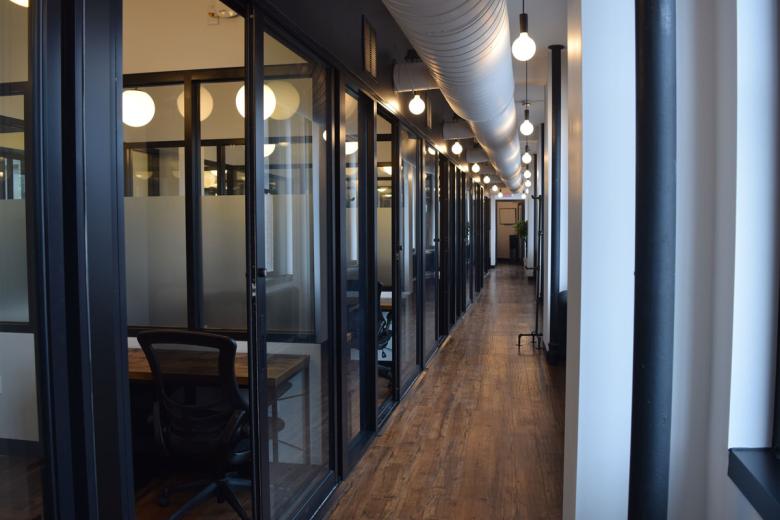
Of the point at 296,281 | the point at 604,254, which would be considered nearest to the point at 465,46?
the point at 296,281

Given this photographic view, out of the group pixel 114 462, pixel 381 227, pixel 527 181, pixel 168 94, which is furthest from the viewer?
pixel 527 181

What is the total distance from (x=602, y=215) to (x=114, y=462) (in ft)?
5.16

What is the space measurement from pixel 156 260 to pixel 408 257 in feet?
7.63

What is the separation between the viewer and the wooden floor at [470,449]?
3039mm

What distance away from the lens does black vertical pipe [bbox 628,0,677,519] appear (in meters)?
0.80

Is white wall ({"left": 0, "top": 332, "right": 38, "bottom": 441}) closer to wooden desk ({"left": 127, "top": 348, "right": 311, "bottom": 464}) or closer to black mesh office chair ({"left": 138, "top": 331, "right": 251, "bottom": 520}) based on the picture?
wooden desk ({"left": 127, "top": 348, "right": 311, "bottom": 464})

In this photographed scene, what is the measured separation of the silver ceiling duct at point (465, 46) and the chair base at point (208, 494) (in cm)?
252

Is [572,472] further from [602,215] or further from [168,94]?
[168,94]

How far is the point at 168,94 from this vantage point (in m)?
4.08

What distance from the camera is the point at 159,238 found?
13.4 ft

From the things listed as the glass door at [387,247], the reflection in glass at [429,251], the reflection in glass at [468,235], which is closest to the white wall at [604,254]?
the glass door at [387,247]

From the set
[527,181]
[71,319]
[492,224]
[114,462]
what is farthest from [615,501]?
[492,224]

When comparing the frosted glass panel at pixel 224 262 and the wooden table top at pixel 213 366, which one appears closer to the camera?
the wooden table top at pixel 213 366

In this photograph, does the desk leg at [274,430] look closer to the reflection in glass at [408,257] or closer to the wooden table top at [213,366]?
the wooden table top at [213,366]
